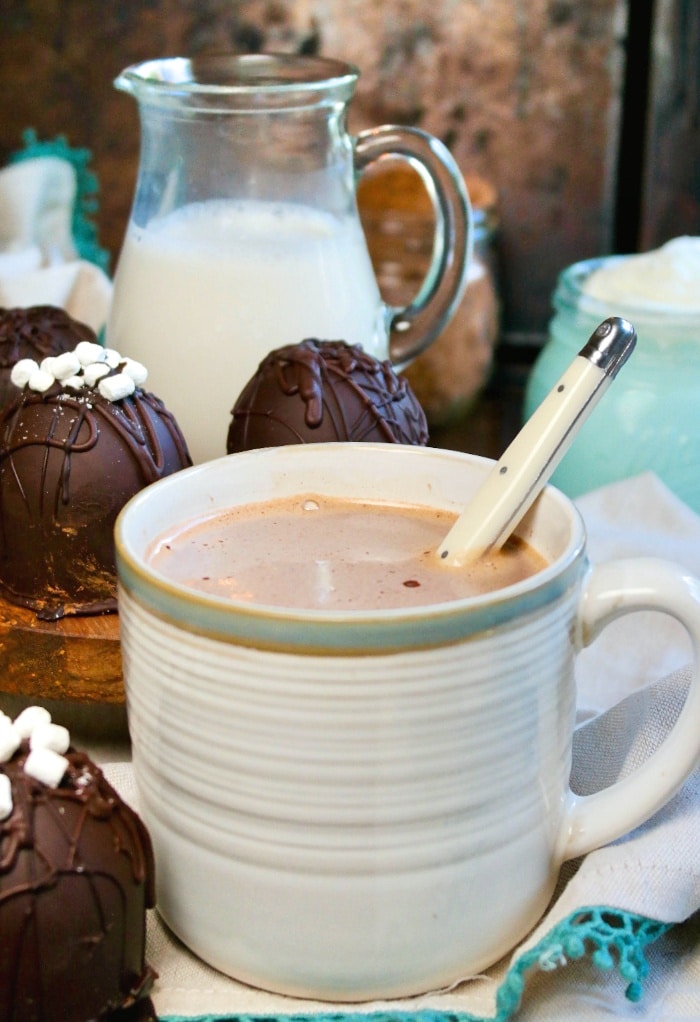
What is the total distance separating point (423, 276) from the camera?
1.27 m

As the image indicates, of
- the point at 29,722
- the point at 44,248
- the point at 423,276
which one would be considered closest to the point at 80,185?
the point at 44,248

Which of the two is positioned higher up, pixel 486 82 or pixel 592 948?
pixel 486 82

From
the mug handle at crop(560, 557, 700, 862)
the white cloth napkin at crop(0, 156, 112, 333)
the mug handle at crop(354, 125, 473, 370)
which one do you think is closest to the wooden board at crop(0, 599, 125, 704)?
the mug handle at crop(560, 557, 700, 862)

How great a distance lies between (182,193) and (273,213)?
68mm

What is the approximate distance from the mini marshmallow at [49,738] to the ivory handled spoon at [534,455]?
0.19 m

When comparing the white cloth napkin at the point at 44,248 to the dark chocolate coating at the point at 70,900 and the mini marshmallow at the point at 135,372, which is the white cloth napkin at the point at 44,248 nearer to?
the mini marshmallow at the point at 135,372

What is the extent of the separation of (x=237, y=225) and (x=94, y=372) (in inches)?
10.4

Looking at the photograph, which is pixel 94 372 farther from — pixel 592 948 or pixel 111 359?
pixel 592 948

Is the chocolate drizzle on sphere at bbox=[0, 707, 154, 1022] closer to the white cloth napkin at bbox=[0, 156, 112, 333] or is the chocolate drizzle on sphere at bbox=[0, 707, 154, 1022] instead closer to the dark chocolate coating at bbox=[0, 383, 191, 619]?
the dark chocolate coating at bbox=[0, 383, 191, 619]

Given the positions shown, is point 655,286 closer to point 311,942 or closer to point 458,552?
point 458,552

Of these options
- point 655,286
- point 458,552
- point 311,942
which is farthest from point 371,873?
point 655,286

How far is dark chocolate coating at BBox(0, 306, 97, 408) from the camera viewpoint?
2.84ft

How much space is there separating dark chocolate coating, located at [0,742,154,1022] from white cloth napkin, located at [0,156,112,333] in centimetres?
72

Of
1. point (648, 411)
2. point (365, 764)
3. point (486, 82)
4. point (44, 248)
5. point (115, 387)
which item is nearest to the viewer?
point (365, 764)
